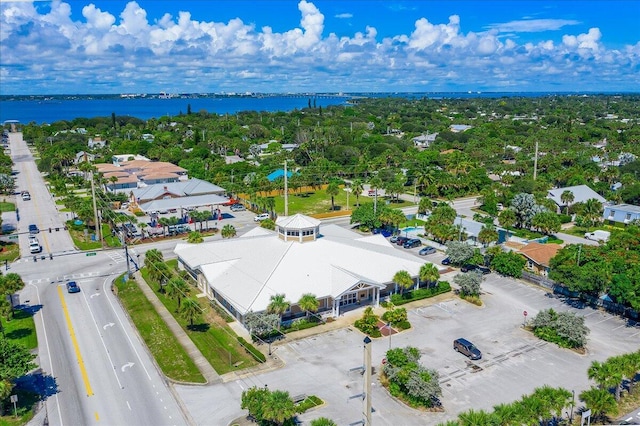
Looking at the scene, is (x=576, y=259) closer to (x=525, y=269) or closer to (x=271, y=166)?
(x=525, y=269)

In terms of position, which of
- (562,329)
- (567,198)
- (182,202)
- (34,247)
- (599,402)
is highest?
(567,198)

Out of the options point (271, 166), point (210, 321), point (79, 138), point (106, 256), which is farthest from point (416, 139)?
point (210, 321)

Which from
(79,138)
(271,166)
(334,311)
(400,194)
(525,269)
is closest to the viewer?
(334,311)

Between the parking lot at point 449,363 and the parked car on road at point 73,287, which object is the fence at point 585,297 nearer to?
the parking lot at point 449,363

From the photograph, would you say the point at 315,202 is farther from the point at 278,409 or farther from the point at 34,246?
the point at 278,409

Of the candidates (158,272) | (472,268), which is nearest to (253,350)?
(158,272)

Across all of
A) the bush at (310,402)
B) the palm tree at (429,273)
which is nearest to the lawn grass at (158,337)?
the bush at (310,402)

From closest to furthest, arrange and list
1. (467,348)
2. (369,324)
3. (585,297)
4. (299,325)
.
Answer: (467,348) < (369,324) < (299,325) < (585,297)
